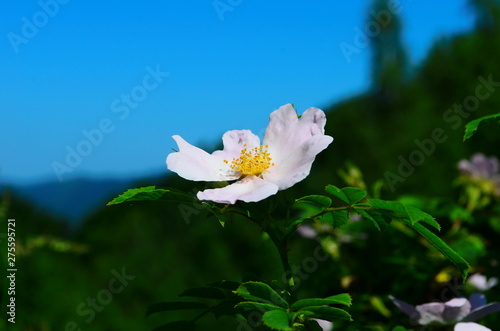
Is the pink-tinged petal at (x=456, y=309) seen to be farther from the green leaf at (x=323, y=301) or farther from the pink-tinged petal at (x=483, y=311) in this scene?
the green leaf at (x=323, y=301)

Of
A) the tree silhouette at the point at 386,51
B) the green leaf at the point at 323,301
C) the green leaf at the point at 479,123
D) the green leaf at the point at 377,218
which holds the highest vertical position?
the tree silhouette at the point at 386,51

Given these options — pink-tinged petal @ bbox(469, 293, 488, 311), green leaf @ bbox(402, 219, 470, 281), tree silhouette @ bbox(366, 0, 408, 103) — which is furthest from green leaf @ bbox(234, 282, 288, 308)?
tree silhouette @ bbox(366, 0, 408, 103)

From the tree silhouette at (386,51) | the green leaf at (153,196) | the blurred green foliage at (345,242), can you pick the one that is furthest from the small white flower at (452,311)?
the tree silhouette at (386,51)

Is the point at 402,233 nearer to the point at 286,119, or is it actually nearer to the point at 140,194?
the point at 286,119

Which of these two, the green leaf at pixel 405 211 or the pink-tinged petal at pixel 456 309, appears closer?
the green leaf at pixel 405 211

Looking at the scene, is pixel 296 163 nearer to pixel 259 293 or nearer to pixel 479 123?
pixel 259 293

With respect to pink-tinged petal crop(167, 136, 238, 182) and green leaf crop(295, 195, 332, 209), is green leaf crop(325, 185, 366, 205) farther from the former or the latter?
pink-tinged petal crop(167, 136, 238, 182)
